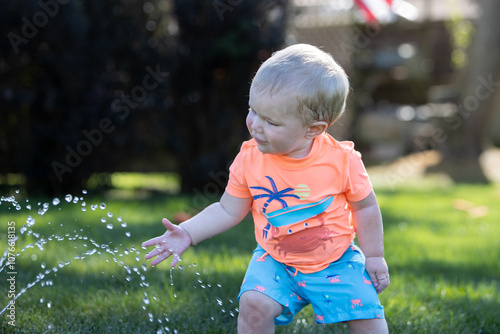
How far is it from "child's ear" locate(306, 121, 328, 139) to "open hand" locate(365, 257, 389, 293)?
0.48m

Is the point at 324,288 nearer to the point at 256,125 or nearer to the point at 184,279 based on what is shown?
the point at 256,125

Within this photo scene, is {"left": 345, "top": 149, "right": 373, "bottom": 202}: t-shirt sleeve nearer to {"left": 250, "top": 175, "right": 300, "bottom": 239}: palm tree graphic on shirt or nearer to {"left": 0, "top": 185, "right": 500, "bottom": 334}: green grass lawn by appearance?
{"left": 250, "top": 175, "right": 300, "bottom": 239}: palm tree graphic on shirt

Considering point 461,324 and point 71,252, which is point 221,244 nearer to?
point 71,252

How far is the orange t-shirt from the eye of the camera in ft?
6.71

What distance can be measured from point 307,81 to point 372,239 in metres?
0.60

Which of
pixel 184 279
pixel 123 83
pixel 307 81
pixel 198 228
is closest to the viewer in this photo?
pixel 307 81

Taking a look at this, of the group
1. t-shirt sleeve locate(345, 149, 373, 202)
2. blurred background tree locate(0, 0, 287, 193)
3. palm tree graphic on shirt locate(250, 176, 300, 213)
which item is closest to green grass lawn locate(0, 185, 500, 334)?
palm tree graphic on shirt locate(250, 176, 300, 213)

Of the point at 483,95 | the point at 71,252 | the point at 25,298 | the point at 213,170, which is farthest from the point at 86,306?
the point at 483,95

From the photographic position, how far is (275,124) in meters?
1.96

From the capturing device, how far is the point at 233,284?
2811 mm

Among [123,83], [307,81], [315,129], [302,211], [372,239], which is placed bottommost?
[123,83]

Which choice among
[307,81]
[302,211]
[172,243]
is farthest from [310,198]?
[172,243]

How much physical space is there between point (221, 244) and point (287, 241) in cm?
174

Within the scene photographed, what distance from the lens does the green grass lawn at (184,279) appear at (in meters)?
2.40
